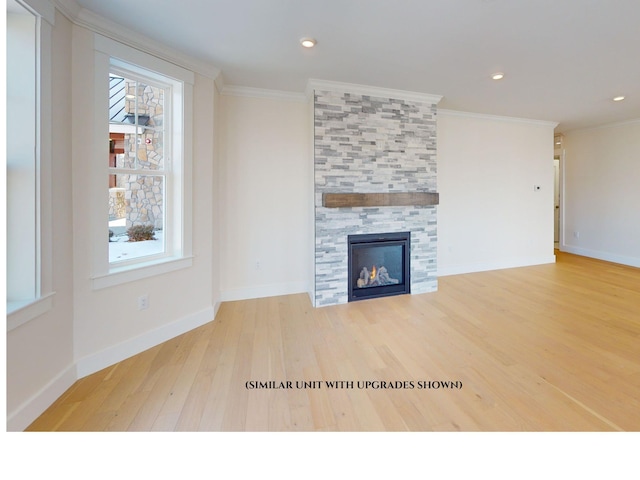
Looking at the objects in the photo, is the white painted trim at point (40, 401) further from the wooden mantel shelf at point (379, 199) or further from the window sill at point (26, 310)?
the wooden mantel shelf at point (379, 199)

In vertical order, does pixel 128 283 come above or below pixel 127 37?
below

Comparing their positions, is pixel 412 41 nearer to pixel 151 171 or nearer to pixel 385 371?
pixel 151 171

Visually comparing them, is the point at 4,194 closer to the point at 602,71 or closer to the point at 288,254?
the point at 288,254

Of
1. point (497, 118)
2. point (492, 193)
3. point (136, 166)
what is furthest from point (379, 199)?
point (497, 118)

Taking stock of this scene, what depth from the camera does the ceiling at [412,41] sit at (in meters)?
1.96

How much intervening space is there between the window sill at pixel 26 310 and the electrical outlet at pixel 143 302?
0.60 meters

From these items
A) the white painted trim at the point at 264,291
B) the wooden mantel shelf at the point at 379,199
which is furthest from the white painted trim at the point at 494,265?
the white painted trim at the point at 264,291

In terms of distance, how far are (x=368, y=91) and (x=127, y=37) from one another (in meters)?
2.42

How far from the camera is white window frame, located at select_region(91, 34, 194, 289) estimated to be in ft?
6.66

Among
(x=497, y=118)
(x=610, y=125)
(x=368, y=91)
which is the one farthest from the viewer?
(x=610, y=125)

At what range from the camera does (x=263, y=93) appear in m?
3.42

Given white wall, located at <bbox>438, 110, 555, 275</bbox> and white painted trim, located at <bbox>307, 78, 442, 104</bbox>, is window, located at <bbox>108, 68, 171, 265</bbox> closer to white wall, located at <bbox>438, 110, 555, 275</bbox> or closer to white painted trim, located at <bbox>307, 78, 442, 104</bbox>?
white painted trim, located at <bbox>307, 78, 442, 104</bbox>

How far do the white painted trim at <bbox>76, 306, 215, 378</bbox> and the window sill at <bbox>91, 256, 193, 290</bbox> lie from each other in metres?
0.49

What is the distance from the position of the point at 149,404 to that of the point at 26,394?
25.1 inches
